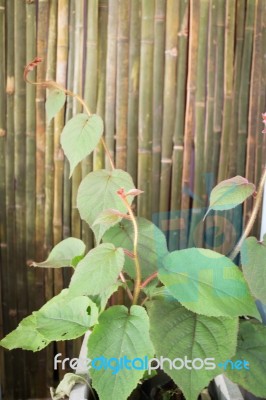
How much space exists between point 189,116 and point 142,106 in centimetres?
11

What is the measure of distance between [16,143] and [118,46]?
32 centimetres

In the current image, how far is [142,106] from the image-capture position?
1.14 metres

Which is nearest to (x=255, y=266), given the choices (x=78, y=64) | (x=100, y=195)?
(x=100, y=195)

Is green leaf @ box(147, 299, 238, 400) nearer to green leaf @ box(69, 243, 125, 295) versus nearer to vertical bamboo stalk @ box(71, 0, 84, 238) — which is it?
green leaf @ box(69, 243, 125, 295)

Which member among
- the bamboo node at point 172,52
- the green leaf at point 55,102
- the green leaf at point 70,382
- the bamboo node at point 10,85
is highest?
the bamboo node at point 172,52

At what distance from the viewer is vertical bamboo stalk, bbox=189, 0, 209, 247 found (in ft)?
3.61

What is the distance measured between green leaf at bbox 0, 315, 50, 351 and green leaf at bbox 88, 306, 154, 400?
174 mm

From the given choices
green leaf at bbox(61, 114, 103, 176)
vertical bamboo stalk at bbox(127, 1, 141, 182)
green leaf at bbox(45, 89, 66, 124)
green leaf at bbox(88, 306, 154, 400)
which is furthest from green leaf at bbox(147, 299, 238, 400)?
vertical bamboo stalk at bbox(127, 1, 141, 182)

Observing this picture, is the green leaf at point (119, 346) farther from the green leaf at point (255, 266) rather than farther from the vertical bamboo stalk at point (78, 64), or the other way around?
the vertical bamboo stalk at point (78, 64)

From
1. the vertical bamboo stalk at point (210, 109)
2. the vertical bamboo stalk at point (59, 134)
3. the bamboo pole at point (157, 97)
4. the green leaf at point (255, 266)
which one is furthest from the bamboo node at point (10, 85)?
the green leaf at point (255, 266)

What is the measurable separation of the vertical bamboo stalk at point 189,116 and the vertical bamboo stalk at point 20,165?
36cm

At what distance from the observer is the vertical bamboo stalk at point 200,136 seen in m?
1.10

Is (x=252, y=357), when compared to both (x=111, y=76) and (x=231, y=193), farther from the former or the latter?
(x=111, y=76)

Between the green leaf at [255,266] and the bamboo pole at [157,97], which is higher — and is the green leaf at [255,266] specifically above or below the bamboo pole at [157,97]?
below
